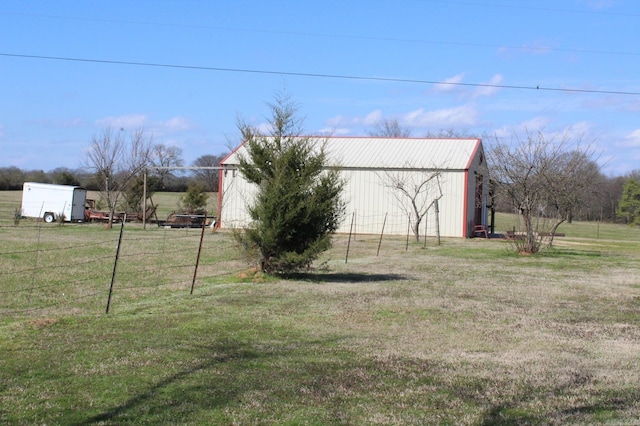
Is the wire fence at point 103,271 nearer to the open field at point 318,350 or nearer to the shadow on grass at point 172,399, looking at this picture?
the open field at point 318,350

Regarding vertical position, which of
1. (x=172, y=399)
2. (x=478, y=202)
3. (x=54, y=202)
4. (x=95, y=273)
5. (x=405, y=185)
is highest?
(x=405, y=185)

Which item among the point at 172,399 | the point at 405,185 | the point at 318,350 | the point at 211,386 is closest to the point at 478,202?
the point at 405,185

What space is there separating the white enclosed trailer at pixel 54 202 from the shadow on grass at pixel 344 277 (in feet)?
102

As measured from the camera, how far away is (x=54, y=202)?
44906 millimetres

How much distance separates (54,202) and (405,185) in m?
23.4

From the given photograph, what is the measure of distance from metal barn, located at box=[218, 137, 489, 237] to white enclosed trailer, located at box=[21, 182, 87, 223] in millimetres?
11129

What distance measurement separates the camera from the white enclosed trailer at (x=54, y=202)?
44.2 m

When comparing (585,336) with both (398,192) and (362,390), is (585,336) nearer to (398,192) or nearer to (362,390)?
(362,390)

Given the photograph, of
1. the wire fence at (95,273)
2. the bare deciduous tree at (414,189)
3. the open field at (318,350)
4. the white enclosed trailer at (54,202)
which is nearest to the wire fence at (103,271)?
the wire fence at (95,273)

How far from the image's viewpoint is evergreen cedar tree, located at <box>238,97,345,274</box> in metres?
15.9

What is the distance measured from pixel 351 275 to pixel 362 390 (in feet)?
35.5

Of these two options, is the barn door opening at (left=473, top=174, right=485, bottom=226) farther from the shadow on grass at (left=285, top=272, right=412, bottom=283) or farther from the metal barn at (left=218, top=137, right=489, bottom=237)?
the shadow on grass at (left=285, top=272, right=412, bottom=283)

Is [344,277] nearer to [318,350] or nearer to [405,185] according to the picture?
[318,350]

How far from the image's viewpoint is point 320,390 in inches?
256
